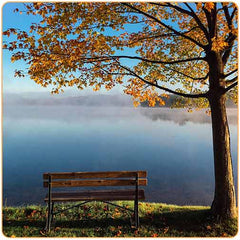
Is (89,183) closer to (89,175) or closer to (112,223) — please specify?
(89,175)

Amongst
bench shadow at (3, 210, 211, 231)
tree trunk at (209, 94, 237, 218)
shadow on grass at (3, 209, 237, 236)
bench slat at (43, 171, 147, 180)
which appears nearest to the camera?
bench slat at (43, 171, 147, 180)

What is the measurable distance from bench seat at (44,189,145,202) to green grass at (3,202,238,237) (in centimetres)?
67

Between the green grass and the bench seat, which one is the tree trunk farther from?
the bench seat

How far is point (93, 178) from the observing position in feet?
18.1

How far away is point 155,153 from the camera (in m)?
28.1

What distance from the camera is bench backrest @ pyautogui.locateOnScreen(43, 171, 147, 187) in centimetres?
539

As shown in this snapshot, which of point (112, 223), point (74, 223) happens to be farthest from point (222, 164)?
point (74, 223)

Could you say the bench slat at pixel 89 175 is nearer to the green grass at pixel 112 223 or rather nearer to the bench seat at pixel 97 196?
the bench seat at pixel 97 196

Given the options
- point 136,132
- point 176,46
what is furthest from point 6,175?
point 136,132

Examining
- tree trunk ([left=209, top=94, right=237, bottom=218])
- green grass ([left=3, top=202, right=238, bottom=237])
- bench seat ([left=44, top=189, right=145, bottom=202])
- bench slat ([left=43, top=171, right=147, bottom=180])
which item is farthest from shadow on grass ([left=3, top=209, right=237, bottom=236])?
bench slat ([left=43, top=171, right=147, bottom=180])

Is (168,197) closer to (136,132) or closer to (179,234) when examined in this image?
(179,234)

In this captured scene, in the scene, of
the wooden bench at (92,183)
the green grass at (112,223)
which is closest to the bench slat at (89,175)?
the wooden bench at (92,183)

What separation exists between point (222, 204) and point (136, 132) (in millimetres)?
46627

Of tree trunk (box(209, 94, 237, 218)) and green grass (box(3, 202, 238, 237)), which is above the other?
tree trunk (box(209, 94, 237, 218))
